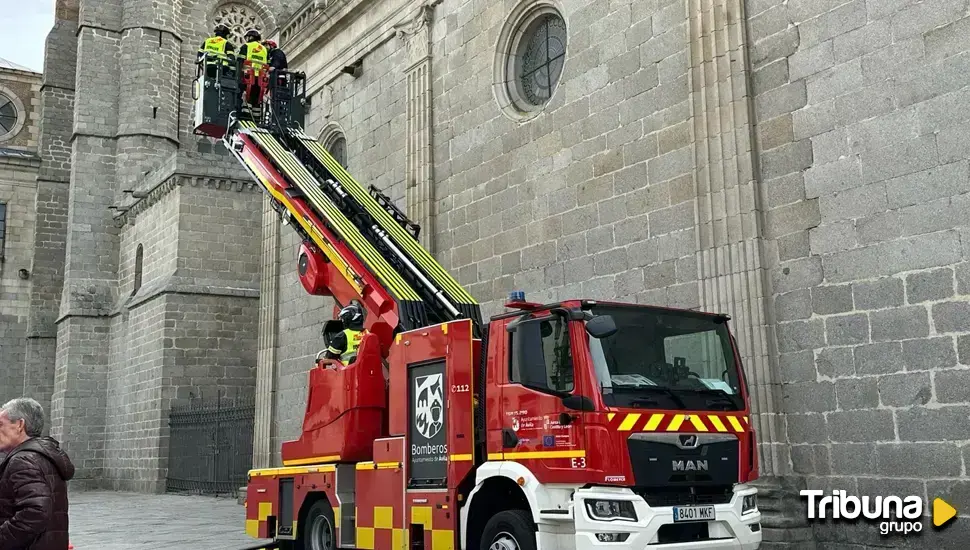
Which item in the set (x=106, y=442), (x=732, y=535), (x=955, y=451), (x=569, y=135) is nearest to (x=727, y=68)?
(x=569, y=135)

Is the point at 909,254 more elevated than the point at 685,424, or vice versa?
the point at 909,254

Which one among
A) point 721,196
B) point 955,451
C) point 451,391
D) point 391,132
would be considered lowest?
point 955,451

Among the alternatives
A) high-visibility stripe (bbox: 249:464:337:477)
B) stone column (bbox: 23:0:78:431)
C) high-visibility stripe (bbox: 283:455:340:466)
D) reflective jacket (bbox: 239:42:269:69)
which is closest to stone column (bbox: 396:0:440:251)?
reflective jacket (bbox: 239:42:269:69)

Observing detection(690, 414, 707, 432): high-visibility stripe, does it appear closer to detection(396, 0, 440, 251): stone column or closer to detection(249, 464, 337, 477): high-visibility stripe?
detection(249, 464, 337, 477): high-visibility stripe

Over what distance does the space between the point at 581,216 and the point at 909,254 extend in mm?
4682

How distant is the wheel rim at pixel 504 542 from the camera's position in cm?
722

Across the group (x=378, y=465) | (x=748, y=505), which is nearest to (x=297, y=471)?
(x=378, y=465)

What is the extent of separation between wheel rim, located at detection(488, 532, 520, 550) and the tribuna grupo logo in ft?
12.0

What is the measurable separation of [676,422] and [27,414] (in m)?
4.38

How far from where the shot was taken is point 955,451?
26.8ft

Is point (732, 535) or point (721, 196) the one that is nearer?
point (732, 535)

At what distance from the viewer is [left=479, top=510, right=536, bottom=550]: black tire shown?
23.2ft

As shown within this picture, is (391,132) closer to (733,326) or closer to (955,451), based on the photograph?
(733,326)

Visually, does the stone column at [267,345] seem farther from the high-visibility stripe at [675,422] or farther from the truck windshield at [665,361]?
the high-visibility stripe at [675,422]
